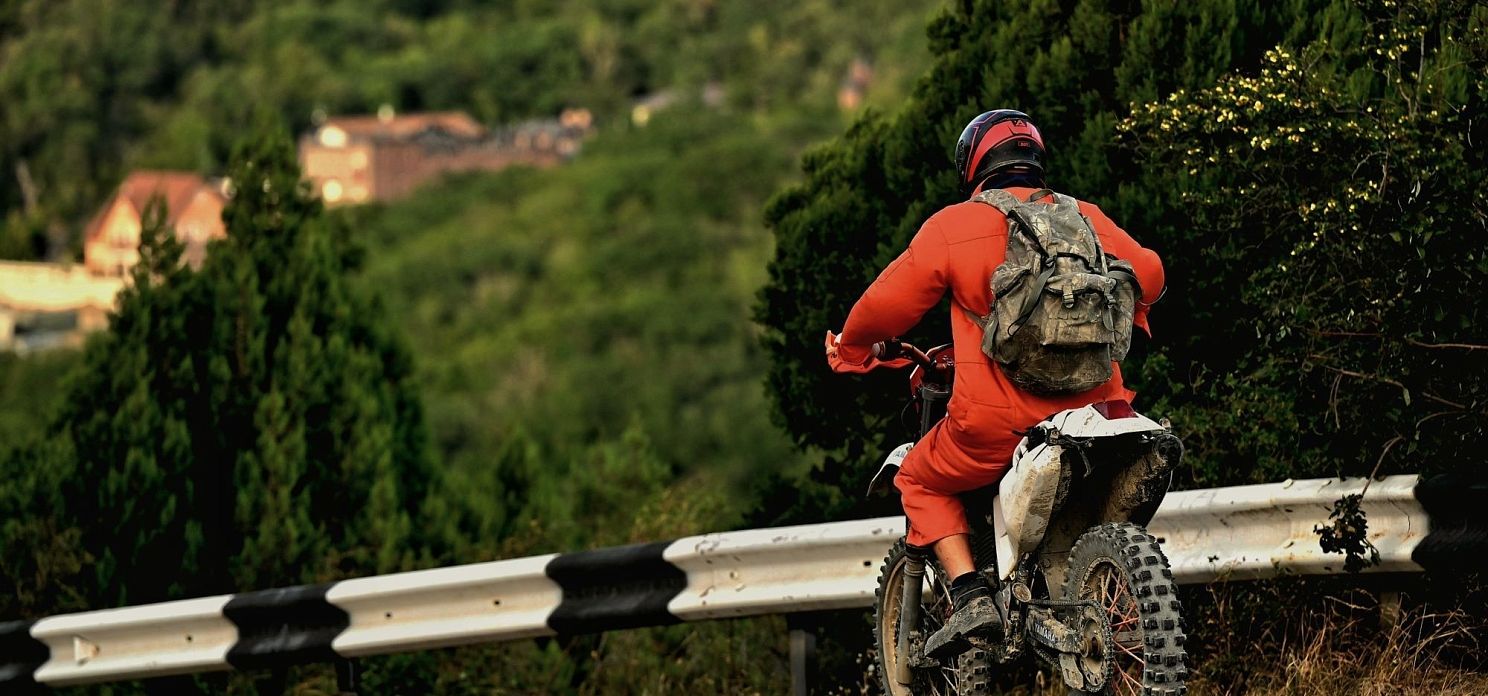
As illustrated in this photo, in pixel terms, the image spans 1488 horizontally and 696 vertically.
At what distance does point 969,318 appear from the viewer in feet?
20.0

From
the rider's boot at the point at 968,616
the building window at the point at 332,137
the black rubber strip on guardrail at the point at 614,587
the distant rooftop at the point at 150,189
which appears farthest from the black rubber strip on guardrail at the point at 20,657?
the building window at the point at 332,137

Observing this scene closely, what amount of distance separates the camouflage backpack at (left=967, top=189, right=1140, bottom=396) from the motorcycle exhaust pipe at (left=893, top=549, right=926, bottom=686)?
77cm

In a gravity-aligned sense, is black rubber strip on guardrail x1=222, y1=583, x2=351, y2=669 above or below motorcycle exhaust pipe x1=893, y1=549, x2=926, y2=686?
below

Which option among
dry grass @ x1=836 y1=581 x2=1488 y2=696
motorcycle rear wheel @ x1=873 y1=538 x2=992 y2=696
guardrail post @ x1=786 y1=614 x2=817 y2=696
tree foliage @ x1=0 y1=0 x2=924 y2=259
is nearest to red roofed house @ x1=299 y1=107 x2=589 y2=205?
Answer: tree foliage @ x1=0 y1=0 x2=924 y2=259

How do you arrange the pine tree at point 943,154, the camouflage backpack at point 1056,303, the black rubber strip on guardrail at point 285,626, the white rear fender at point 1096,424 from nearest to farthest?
the white rear fender at point 1096,424, the camouflage backpack at point 1056,303, the black rubber strip on guardrail at point 285,626, the pine tree at point 943,154

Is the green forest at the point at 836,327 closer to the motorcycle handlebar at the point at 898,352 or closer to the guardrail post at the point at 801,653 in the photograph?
the guardrail post at the point at 801,653

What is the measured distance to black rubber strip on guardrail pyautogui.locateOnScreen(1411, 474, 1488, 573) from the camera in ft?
21.1

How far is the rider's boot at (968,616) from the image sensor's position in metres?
6.19

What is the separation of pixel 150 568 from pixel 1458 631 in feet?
25.8

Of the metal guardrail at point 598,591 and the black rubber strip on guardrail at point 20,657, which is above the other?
the metal guardrail at point 598,591

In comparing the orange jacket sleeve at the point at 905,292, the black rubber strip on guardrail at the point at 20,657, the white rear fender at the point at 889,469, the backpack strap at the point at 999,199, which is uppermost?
the backpack strap at the point at 999,199

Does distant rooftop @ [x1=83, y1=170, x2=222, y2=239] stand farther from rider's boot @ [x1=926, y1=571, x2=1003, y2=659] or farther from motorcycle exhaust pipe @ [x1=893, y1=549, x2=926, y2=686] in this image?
rider's boot @ [x1=926, y1=571, x2=1003, y2=659]

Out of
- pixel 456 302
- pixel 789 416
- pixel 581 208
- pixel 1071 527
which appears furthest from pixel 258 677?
pixel 581 208

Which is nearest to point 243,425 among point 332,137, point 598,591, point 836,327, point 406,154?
point 836,327
